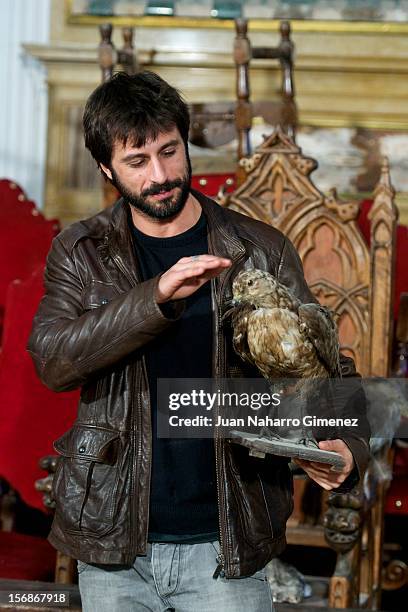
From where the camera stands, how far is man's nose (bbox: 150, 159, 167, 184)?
72.2 inches

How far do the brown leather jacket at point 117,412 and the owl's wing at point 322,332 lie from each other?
133mm

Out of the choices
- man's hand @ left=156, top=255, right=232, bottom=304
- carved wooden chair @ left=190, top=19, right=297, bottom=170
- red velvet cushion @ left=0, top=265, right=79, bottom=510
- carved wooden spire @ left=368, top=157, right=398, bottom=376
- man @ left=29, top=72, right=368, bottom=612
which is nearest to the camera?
man's hand @ left=156, top=255, right=232, bottom=304

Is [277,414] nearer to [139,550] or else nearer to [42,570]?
[139,550]

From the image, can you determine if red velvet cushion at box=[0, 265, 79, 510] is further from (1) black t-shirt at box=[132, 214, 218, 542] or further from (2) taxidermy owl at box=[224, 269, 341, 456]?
(2) taxidermy owl at box=[224, 269, 341, 456]

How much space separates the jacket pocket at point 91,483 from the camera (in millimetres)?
1869

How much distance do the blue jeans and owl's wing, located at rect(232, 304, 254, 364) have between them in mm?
352

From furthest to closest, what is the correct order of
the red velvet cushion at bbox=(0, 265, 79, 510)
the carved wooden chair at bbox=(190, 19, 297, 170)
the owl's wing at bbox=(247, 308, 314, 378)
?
the carved wooden chair at bbox=(190, 19, 297, 170) → the red velvet cushion at bbox=(0, 265, 79, 510) → the owl's wing at bbox=(247, 308, 314, 378)

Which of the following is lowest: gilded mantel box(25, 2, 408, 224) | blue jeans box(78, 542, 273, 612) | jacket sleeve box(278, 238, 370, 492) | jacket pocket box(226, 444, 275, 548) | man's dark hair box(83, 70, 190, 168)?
blue jeans box(78, 542, 273, 612)

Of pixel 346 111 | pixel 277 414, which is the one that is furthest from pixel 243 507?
pixel 346 111

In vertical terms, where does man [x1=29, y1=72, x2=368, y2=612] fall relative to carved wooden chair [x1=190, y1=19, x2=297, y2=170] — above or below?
below

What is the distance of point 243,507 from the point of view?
1.88 m

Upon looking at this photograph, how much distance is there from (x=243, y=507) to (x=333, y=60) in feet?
12.1

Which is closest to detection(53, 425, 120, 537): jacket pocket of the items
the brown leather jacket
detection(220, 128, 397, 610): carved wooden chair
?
the brown leather jacket

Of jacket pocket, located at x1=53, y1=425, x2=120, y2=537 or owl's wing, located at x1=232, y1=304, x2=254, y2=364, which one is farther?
jacket pocket, located at x1=53, y1=425, x2=120, y2=537
